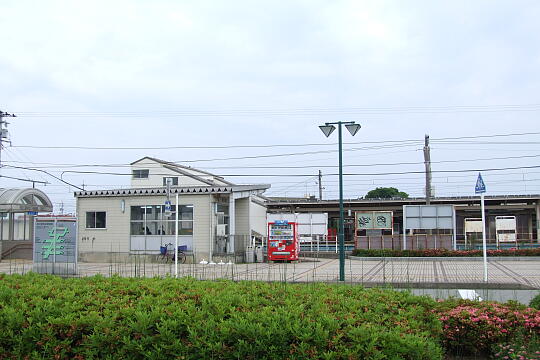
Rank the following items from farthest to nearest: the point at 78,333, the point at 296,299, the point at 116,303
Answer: the point at 296,299, the point at 116,303, the point at 78,333

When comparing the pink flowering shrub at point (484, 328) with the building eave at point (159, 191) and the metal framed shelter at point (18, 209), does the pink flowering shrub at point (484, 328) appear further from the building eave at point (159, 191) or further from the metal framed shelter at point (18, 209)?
the metal framed shelter at point (18, 209)

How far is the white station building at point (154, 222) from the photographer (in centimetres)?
2953

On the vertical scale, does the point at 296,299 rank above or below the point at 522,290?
above

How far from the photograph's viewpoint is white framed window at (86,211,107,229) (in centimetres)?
3124

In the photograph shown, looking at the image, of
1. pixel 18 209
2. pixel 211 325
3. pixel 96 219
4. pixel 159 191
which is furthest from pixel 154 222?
pixel 211 325

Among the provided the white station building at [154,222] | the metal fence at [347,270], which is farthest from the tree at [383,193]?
the white station building at [154,222]

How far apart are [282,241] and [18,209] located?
15867 millimetres

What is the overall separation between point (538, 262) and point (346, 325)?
28340 millimetres

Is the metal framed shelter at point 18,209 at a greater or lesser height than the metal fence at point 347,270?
greater

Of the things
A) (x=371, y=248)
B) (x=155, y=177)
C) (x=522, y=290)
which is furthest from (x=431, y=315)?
(x=155, y=177)

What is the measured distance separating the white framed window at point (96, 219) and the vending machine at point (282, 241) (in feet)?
32.2

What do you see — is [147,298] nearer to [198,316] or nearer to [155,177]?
[198,316]

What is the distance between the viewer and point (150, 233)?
1198 inches

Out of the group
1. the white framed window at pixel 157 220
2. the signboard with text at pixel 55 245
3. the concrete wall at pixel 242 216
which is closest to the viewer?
the signboard with text at pixel 55 245
